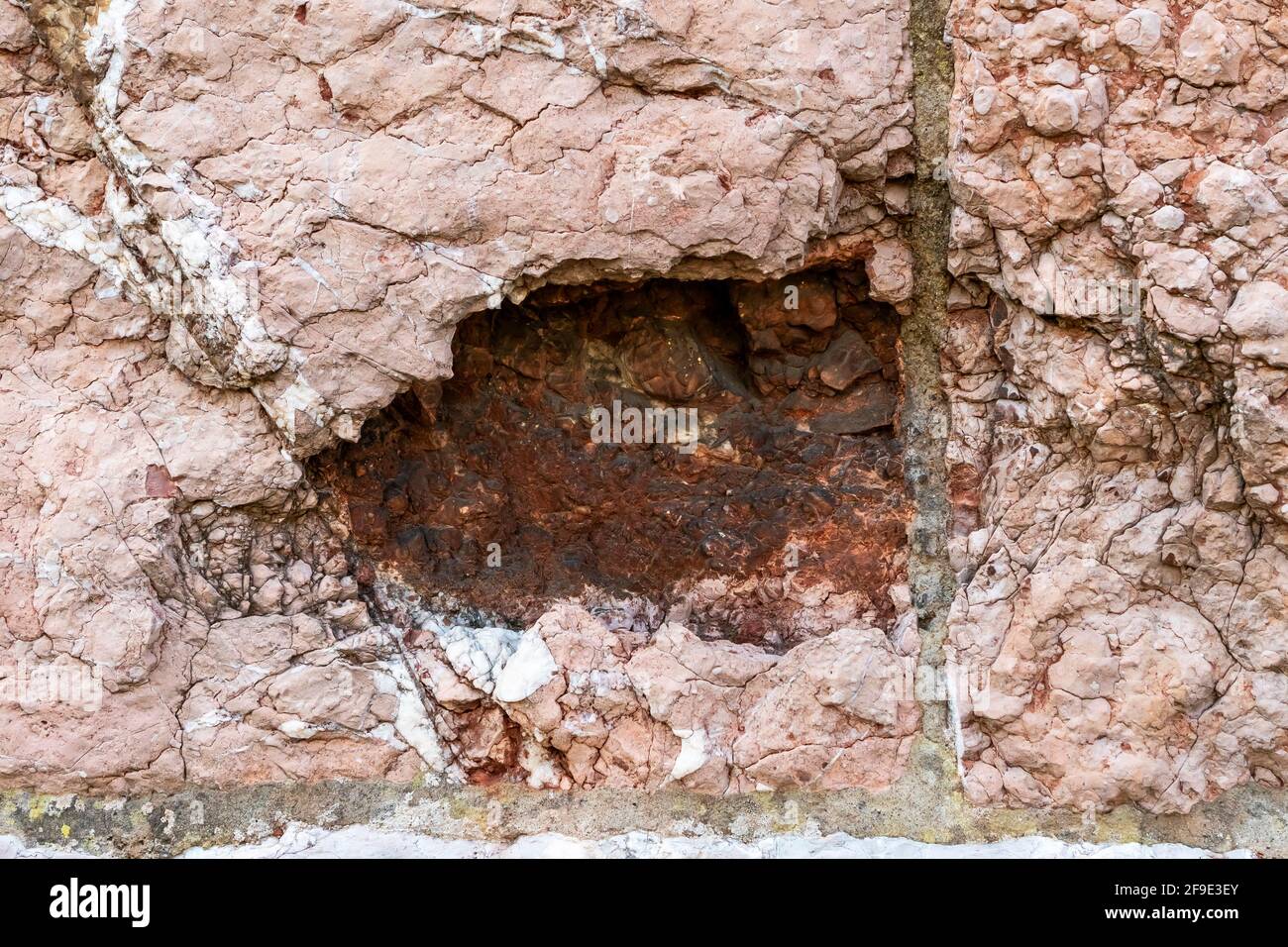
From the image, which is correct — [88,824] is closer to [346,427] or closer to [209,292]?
[346,427]

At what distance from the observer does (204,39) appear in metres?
2.84

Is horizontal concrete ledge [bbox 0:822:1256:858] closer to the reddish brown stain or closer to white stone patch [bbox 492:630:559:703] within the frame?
white stone patch [bbox 492:630:559:703]

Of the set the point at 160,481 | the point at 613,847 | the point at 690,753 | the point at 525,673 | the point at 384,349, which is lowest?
the point at 613,847

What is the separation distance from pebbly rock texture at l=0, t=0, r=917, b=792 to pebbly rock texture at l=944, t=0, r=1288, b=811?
29cm

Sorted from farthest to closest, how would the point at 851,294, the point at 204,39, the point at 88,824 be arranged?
the point at 851,294, the point at 88,824, the point at 204,39

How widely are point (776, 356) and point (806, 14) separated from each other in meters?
0.96

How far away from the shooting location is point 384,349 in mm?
2928

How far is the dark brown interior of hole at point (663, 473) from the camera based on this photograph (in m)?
3.27

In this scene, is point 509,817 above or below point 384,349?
below

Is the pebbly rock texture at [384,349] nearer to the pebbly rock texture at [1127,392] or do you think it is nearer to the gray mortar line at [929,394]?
the gray mortar line at [929,394]

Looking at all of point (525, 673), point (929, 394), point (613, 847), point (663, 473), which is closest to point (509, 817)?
point (613, 847)

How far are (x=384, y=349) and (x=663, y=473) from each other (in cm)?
93

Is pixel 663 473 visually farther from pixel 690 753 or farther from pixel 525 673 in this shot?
pixel 690 753

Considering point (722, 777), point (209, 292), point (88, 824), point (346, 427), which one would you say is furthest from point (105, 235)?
point (722, 777)
